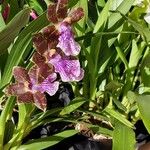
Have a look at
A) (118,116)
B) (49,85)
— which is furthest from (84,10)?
(49,85)

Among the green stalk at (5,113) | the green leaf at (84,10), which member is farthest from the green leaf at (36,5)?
the green stalk at (5,113)

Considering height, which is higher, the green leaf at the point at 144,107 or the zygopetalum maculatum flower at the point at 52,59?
the zygopetalum maculatum flower at the point at 52,59

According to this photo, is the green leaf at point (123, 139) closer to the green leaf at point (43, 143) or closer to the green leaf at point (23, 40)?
the green leaf at point (43, 143)

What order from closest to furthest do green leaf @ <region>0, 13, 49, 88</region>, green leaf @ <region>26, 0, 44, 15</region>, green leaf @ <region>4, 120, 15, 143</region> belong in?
green leaf @ <region>0, 13, 49, 88</region> < green leaf @ <region>4, 120, 15, 143</region> < green leaf @ <region>26, 0, 44, 15</region>

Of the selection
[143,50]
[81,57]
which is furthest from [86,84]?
[143,50]

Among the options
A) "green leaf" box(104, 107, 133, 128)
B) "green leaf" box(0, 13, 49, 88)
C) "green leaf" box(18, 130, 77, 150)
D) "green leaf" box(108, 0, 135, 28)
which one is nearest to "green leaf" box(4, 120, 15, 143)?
"green leaf" box(18, 130, 77, 150)

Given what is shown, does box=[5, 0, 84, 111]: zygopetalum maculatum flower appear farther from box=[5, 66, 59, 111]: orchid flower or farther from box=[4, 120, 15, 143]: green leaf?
box=[4, 120, 15, 143]: green leaf

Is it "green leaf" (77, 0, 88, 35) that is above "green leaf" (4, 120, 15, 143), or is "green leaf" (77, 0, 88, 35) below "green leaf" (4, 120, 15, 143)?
above
